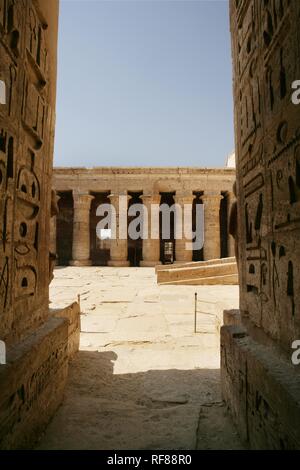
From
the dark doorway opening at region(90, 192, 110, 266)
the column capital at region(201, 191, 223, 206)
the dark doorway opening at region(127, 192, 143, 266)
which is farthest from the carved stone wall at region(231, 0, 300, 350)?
the dark doorway opening at region(90, 192, 110, 266)

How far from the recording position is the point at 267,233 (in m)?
2.03

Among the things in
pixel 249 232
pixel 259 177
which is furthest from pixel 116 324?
pixel 259 177

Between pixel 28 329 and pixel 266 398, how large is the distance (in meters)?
1.61

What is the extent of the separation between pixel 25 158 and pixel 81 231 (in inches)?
610

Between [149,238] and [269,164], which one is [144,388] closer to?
[269,164]

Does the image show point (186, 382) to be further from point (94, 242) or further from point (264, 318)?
point (94, 242)

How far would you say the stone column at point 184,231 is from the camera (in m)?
16.8

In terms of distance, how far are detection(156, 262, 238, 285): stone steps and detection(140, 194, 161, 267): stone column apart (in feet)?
20.9

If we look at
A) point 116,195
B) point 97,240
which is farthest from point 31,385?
point 97,240

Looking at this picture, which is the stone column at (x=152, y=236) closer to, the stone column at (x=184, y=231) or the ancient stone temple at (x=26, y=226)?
the stone column at (x=184, y=231)

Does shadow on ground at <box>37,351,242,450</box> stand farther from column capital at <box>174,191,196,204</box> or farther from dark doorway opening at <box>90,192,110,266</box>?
dark doorway opening at <box>90,192,110,266</box>

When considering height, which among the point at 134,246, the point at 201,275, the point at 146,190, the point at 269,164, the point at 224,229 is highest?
the point at 146,190

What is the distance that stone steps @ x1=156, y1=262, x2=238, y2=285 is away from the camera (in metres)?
10.0

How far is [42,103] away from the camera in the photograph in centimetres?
259
